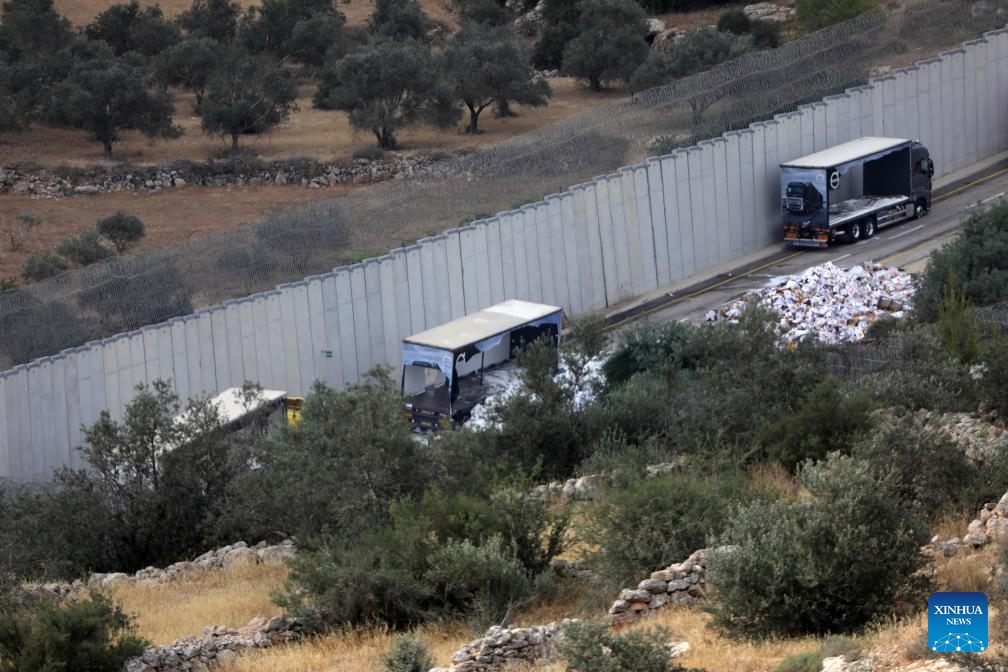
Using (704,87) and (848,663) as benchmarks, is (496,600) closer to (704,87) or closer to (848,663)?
(848,663)

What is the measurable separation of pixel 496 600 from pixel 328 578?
1947mm

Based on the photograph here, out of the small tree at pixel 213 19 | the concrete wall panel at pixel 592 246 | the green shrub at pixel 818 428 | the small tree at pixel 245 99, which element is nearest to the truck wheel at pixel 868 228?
the concrete wall panel at pixel 592 246

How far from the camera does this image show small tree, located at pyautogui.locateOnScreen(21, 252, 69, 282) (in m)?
44.5

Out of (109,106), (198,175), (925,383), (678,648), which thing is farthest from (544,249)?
(109,106)

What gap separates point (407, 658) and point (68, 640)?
3.95 m

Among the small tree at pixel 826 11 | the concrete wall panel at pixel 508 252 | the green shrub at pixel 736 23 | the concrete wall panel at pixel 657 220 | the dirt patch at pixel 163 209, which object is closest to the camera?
the concrete wall panel at pixel 508 252

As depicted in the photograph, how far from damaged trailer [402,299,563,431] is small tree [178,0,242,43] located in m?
50.0

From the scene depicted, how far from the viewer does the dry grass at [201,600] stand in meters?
18.9

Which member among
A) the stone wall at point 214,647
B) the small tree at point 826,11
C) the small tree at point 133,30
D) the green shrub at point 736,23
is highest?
the small tree at point 133,30

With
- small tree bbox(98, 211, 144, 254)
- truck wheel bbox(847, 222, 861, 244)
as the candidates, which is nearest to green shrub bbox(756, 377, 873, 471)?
truck wheel bbox(847, 222, 861, 244)

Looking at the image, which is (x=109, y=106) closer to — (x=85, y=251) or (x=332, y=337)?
(x=85, y=251)

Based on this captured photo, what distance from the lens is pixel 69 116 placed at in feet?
206

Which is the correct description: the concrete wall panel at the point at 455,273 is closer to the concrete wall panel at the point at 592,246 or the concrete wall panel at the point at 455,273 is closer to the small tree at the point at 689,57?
the concrete wall panel at the point at 592,246

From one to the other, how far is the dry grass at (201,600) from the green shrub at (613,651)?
667 centimetres
